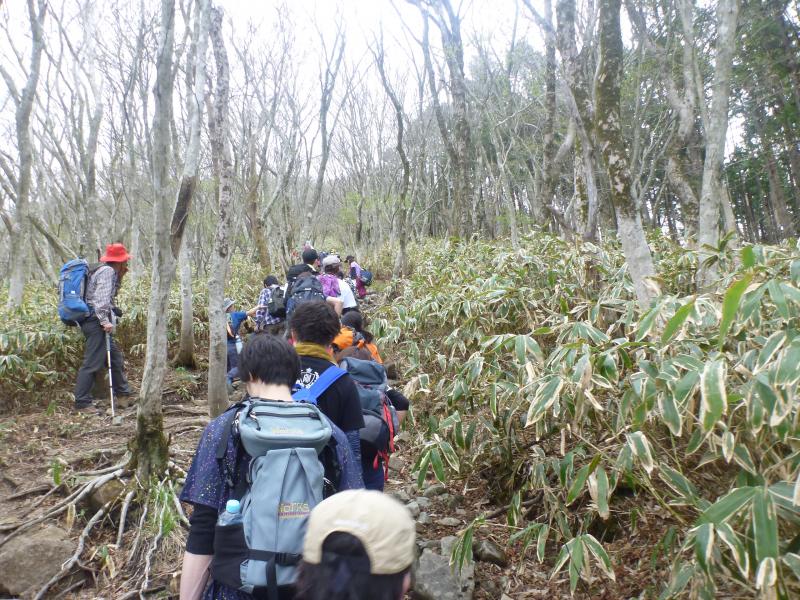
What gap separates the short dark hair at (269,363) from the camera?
6.02ft

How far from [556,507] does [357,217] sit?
20763mm

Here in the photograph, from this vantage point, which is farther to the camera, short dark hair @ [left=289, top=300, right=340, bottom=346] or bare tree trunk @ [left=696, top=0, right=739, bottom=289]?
bare tree trunk @ [left=696, top=0, right=739, bottom=289]

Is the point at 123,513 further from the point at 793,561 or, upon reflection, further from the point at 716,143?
the point at 716,143

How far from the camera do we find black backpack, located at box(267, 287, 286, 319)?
7.24m

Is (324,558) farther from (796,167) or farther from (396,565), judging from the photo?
(796,167)

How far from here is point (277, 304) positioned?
727 cm

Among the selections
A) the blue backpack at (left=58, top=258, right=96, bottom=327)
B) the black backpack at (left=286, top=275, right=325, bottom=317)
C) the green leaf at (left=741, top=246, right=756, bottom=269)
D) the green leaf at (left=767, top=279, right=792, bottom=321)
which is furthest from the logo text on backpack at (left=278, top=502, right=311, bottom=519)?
the blue backpack at (left=58, top=258, right=96, bottom=327)

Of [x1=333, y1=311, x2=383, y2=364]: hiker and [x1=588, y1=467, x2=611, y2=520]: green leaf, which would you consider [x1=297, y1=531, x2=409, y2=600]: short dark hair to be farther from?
[x1=333, y1=311, x2=383, y2=364]: hiker

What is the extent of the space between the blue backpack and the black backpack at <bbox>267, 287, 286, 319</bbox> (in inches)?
88.3

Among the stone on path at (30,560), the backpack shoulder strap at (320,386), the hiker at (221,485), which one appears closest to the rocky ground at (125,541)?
the stone on path at (30,560)

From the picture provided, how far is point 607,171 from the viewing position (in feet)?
13.3

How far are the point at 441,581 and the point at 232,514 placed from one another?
196cm

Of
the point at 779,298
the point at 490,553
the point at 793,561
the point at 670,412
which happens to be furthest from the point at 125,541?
the point at 779,298

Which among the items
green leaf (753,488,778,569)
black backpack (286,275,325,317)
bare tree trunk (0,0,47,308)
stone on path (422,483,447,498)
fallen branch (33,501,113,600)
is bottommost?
stone on path (422,483,447,498)
